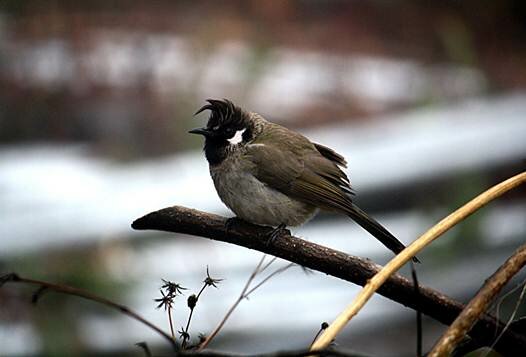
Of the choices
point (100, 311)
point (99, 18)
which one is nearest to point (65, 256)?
point (100, 311)

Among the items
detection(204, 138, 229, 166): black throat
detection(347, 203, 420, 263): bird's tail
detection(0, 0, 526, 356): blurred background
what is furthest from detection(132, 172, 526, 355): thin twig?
detection(0, 0, 526, 356): blurred background

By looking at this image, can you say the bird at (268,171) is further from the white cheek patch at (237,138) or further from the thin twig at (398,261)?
the thin twig at (398,261)

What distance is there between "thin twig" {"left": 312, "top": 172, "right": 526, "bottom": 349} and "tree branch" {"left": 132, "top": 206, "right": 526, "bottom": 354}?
74 mm

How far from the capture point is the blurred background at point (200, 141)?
17.6 ft

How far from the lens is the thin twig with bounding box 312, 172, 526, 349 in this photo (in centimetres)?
160

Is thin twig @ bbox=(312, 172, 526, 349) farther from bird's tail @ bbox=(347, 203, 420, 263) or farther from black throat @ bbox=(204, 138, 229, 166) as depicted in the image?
black throat @ bbox=(204, 138, 229, 166)

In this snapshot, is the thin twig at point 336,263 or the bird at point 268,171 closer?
the thin twig at point 336,263

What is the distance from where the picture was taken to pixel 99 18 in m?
8.80

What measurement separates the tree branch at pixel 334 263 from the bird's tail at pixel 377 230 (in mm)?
678

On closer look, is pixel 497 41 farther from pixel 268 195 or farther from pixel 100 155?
pixel 268 195

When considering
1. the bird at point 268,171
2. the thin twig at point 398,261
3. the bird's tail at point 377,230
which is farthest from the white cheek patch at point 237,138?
the thin twig at point 398,261

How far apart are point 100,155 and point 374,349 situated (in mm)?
2587

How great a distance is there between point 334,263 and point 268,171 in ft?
5.88

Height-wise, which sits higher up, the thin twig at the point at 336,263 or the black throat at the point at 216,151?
the thin twig at the point at 336,263
